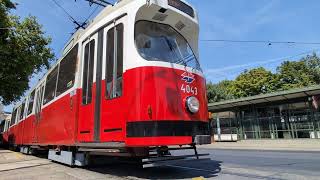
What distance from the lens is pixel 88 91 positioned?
8508 millimetres

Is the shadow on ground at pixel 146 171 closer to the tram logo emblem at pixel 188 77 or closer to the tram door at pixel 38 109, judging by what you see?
the tram logo emblem at pixel 188 77

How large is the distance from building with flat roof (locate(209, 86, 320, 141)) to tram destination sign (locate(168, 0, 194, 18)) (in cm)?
1687

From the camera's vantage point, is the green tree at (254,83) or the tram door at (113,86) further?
the green tree at (254,83)

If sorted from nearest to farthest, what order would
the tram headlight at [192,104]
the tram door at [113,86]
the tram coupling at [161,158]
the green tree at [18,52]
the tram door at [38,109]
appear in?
the tram coupling at [161,158] < the tram door at [113,86] < the tram headlight at [192,104] < the tram door at [38,109] < the green tree at [18,52]

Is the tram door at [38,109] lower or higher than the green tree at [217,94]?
lower

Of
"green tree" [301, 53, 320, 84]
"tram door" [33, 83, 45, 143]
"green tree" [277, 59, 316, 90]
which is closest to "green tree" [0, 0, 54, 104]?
"tram door" [33, 83, 45, 143]

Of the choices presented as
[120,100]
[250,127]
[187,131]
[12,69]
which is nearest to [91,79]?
[120,100]

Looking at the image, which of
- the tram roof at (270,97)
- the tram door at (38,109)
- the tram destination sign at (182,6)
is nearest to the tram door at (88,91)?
the tram destination sign at (182,6)

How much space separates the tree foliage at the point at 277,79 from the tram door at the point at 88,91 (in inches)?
1981

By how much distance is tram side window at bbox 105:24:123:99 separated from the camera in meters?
7.36

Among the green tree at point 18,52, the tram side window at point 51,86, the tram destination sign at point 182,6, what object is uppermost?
the green tree at point 18,52

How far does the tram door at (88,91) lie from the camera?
8.10 meters

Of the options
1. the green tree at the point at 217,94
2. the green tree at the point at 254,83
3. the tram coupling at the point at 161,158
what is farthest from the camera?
the green tree at the point at 217,94

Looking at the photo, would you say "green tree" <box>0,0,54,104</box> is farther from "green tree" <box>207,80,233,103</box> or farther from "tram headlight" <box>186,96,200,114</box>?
"green tree" <box>207,80,233,103</box>
